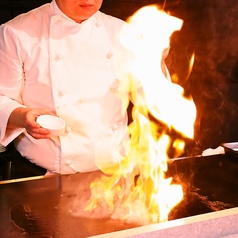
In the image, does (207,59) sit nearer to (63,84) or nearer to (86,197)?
(63,84)

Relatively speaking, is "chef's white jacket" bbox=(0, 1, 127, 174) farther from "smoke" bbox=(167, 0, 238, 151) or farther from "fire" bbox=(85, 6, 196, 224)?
"smoke" bbox=(167, 0, 238, 151)

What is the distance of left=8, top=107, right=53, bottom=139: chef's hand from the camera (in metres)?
1.46

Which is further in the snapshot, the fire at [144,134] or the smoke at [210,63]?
the smoke at [210,63]

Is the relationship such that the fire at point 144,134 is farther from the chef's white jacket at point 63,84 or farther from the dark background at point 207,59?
the dark background at point 207,59

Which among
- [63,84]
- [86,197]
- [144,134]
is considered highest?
[63,84]

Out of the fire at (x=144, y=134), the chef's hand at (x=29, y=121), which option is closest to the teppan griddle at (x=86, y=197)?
the fire at (x=144, y=134)

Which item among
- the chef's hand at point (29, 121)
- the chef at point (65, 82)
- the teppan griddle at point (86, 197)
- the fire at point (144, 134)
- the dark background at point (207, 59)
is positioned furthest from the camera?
the dark background at point (207, 59)

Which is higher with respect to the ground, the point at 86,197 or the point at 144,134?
the point at 144,134

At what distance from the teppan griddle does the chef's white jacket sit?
0.24m

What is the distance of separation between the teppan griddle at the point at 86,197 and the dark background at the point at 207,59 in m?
1.33

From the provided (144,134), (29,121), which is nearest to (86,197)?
(29,121)

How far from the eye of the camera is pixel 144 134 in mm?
1734

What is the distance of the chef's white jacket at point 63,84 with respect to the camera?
69.1 inches

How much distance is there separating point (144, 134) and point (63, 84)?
1.37 ft
